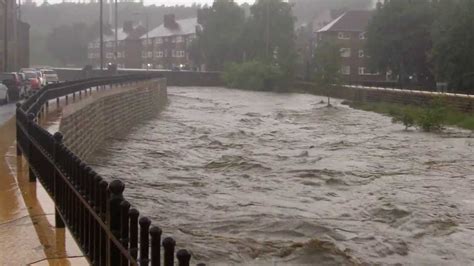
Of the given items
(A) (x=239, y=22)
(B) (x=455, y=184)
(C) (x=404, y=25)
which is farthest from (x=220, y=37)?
(B) (x=455, y=184)

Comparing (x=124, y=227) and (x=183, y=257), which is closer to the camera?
(x=183, y=257)

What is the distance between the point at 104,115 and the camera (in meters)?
25.1

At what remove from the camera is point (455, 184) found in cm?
1700

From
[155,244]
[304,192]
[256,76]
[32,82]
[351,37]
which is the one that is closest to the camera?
[155,244]

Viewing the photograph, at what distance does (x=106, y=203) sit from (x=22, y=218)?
3108 mm

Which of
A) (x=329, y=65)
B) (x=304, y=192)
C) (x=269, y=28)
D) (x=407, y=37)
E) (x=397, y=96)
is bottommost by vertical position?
(x=304, y=192)

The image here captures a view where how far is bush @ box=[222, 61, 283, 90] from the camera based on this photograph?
7475cm

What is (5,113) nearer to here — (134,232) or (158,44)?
(134,232)

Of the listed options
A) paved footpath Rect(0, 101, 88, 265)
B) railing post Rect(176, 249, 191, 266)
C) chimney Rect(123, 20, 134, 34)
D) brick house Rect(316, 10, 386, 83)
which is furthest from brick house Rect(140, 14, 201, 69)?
railing post Rect(176, 249, 191, 266)

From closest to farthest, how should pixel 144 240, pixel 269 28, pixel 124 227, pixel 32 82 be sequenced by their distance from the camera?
pixel 144 240
pixel 124 227
pixel 32 82
pixel 269 28

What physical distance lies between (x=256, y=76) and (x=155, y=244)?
237ft

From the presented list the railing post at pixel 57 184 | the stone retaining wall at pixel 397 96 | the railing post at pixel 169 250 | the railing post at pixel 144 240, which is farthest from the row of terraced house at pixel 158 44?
the railing post at pixel 169 250

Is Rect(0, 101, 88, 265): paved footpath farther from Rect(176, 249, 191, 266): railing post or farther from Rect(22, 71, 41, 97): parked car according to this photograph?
Rect(22, 71, 41, 97): parked car

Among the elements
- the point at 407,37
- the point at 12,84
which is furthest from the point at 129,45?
the point at 12,84
